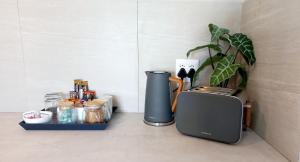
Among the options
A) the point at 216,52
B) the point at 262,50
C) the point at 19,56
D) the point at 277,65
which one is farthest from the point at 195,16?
the point at 19,56

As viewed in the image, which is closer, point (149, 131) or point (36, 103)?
point (149, 131)

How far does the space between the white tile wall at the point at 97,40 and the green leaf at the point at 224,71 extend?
256 mm

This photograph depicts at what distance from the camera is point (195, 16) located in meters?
1.06

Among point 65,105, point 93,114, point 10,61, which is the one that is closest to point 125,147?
point 93,114

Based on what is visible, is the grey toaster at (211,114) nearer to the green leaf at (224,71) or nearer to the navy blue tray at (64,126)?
the green leaf at (224,71)

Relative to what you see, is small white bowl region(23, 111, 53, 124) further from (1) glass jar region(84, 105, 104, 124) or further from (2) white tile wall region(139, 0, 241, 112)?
(2) white tile wall region(139, 0, 241, 112)

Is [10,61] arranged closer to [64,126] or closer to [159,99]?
[64,126]

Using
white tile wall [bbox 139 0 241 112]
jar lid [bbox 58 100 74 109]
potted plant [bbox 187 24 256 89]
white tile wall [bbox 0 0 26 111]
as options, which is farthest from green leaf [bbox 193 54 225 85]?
white tile wall [bbox 0 0 26 111]

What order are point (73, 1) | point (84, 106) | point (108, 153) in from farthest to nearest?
point (73, 1)
point (84, 106)
point (108, 153)

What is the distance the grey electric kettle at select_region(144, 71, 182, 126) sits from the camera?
950 millimetres

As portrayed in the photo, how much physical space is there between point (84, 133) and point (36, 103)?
462 mm

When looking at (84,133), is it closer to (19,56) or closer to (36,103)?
(36,103)

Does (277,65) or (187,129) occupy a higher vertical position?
(277,65)

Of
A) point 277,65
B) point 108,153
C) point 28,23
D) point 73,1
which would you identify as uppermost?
point 73,1
